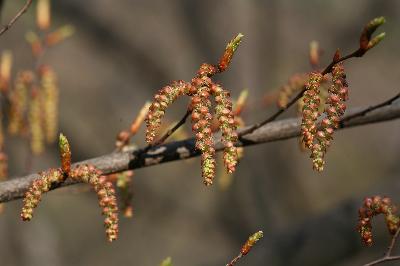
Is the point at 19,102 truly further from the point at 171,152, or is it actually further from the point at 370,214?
the point at 370,214

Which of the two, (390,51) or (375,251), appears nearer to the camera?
(375,251)

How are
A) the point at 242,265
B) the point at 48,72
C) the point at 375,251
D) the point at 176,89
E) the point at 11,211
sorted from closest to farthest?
the point at 176,89
the point at 48,72
the point at 242,265
the point at 375,251
the point at 11,211

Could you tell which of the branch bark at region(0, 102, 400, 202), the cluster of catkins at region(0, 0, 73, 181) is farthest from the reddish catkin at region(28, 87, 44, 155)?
the branch bark at region(0, 102, 400, 202)

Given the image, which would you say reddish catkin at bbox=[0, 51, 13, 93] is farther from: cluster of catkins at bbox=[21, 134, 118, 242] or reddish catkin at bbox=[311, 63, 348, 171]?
reddish catkin at bbox=[311, 63, 348, 171]

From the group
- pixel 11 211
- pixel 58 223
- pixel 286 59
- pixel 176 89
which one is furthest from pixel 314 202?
pixel 176 89

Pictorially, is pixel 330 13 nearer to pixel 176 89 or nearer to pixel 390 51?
pixel 390 51

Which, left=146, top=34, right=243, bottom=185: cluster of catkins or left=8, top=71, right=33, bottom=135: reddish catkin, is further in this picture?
left=8, top=71, right=33, bottom=135: reddish catkin
